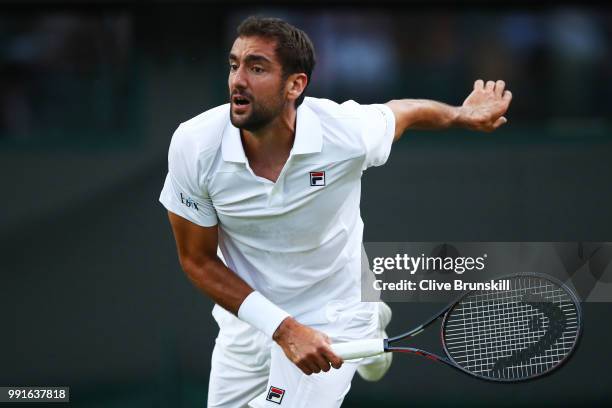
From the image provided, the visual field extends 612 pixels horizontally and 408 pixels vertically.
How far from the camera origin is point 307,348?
339 cm

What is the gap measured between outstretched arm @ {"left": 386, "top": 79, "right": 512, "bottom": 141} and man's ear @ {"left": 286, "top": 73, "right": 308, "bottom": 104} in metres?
0.37

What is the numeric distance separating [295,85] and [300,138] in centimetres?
16

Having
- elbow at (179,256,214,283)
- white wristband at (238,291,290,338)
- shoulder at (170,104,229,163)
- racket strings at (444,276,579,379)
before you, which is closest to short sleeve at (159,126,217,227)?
shoulder at (170,104,229,163)

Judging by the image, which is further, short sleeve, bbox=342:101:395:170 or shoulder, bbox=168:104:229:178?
short sleeve, bbox=342:101:395:170

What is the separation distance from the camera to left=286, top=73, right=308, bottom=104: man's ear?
11.7 feet

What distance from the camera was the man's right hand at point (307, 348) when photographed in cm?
338

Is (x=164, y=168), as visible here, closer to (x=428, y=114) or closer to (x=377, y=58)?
(x=377, y=58)

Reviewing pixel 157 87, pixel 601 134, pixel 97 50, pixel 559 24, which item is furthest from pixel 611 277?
pixel 97 50

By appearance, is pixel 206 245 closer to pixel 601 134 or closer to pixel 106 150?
pixel 106 150

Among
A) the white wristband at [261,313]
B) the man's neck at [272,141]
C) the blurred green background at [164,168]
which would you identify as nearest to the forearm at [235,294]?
the white wristband at [261,313]

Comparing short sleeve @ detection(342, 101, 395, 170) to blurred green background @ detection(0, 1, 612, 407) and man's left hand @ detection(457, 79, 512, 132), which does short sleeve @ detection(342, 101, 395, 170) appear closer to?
man's left hand @ detection(457, 79, 512, 132)
